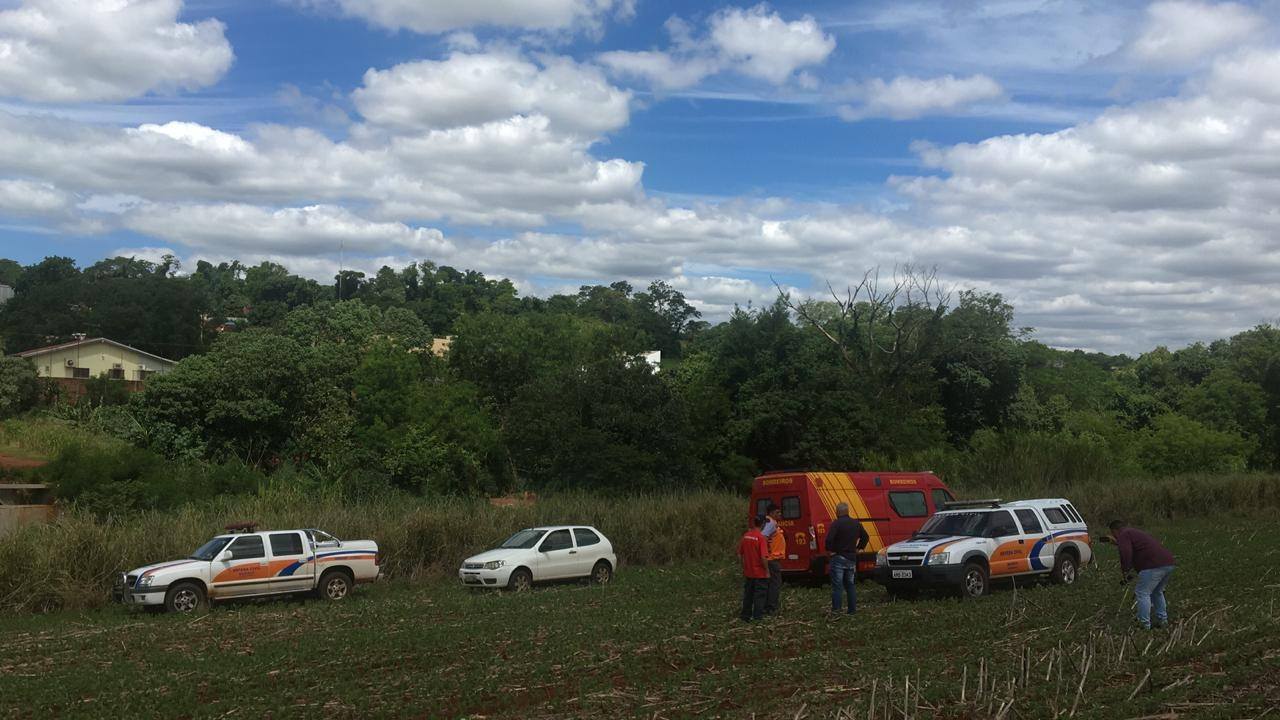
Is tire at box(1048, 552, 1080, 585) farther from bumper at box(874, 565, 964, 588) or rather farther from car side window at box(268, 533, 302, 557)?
car side window at box(268, 533, 302, 557)

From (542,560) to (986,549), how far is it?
944 centimetres

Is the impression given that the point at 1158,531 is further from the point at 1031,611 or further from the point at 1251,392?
the point at 1251,392

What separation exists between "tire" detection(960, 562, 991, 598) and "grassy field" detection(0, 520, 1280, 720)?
1.78ft

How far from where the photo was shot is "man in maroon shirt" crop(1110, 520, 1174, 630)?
12938 mm

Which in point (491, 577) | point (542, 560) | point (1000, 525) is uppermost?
point (1000, 525)

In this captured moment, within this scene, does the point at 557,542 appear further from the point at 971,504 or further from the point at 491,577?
the point at 971,504

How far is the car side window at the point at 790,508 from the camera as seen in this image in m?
20.9

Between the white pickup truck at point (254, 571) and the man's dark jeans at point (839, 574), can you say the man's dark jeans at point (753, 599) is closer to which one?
the man's dark jeans at point (839, 574)

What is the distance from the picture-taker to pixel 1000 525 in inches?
739

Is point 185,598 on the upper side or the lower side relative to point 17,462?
lower

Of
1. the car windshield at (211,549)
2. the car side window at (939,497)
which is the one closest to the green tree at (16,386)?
the car windshield at (211,549)

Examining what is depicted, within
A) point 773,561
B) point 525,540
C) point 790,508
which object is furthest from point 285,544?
point 773,561

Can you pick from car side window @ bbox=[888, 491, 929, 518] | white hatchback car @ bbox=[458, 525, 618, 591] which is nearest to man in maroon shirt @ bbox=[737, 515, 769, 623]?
car side window @ bbox=[888, 491, 929, 518]

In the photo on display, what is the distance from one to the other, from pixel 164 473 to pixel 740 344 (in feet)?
90.9
